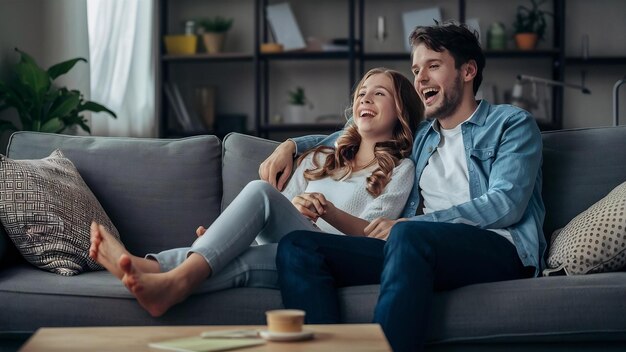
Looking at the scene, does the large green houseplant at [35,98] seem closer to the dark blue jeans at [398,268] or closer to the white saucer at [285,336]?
the dark blue jeans at [398,268]

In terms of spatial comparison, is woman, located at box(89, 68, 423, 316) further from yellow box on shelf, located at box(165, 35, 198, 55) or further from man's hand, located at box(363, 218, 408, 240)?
yellow box on shelf, located at box(165, 35, 198, 55)

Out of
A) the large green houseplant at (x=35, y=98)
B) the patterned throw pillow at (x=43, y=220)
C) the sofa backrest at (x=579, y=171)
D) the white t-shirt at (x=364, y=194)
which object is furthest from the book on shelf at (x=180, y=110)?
the sofa backrest at (x=579, y=171)

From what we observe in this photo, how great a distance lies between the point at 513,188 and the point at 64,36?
114 inches

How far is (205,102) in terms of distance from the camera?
19.2ft

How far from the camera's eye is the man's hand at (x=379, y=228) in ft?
7.60

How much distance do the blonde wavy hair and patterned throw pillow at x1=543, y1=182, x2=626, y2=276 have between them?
1.75 feet

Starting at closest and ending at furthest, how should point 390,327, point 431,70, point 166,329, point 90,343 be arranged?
point 90,343 → point 166,329 → point 390,327 → point 431,70

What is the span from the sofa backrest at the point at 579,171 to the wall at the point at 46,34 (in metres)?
2.47

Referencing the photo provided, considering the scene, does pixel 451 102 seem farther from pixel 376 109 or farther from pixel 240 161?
pixel 240 161

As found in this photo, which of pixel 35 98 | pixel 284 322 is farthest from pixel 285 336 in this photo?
pixel 35 98

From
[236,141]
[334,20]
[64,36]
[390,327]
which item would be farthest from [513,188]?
[334,20]

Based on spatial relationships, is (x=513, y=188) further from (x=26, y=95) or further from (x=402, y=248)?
(x=26, y=95)

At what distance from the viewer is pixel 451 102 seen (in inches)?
100

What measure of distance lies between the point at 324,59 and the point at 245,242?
12.2ft
